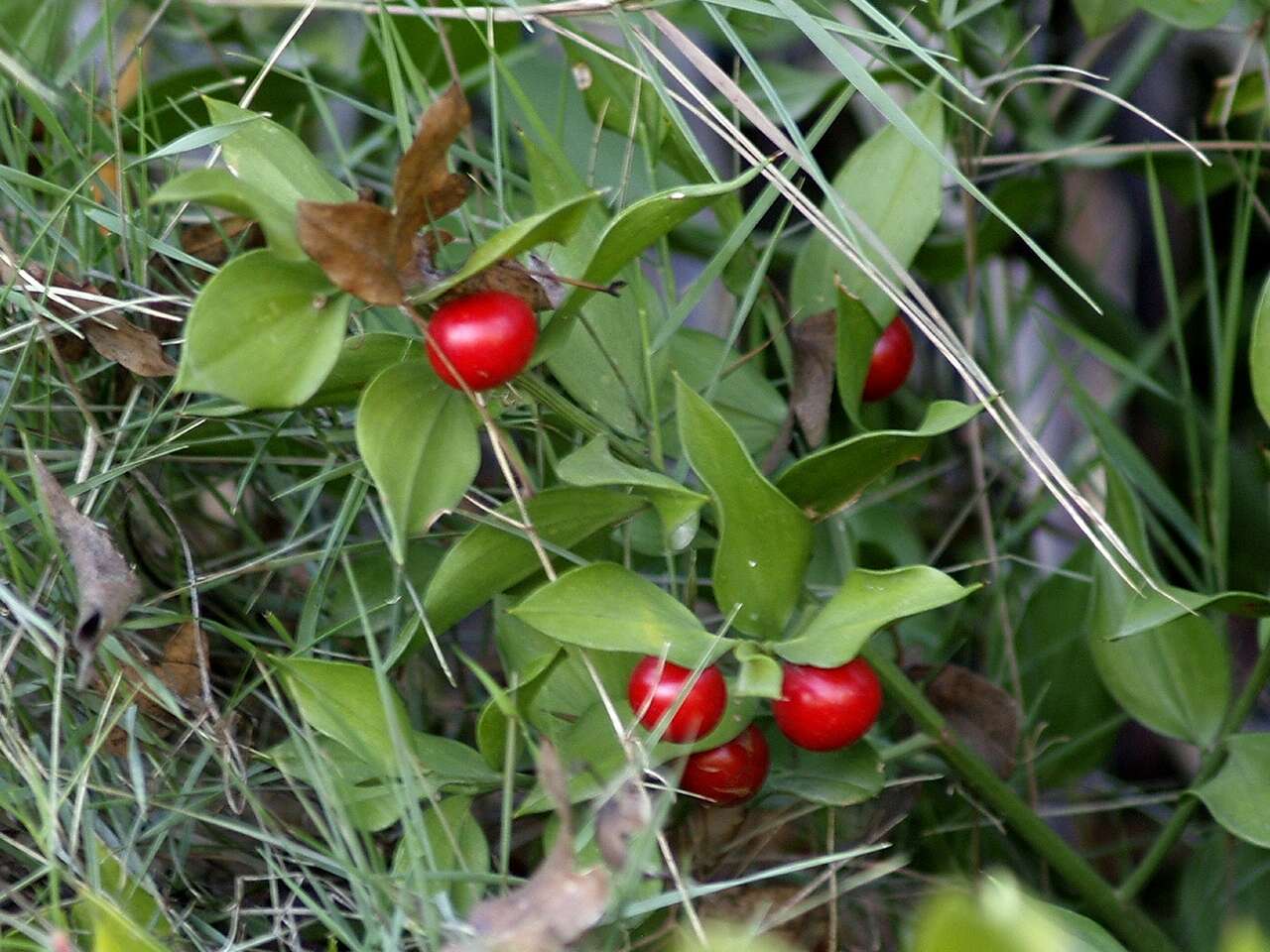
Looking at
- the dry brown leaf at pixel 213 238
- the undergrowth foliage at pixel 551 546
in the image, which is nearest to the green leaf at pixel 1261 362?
the undergrowth foliage at pixel 551 546

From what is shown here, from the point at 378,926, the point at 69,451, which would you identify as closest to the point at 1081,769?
the point at 378,926

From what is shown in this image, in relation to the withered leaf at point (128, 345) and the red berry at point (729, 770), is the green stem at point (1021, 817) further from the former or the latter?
the withered leaf at point (128, 345)

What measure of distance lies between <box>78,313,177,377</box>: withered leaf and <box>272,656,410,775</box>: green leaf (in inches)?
6.2

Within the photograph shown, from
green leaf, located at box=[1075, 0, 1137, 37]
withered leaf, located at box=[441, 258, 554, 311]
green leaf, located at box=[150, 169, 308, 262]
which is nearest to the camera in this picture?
green leaf, located at box=[150, 169, 308, 262]

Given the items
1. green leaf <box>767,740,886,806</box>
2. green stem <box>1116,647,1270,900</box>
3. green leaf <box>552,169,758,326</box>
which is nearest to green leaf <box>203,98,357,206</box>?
green leaf <box>552,169,758,326</box>

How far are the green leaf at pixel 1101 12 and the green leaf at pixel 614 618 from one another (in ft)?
1.71

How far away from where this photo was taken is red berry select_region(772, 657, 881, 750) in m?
0.54

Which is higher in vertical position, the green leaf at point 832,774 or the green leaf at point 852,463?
the green leaf at point 852,463

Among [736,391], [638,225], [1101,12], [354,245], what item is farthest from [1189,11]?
[354,245]

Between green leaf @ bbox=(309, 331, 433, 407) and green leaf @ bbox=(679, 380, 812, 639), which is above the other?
green leaf @ bbox=(309, 331, 433, 407)

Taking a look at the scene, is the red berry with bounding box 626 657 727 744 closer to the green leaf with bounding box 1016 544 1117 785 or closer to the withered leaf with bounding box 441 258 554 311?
the withered leaf with bounding box 441 258 554 311

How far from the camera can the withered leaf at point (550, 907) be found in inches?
16.2

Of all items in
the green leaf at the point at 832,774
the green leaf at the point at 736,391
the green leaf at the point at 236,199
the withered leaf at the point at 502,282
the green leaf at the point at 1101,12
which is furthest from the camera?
the green leaf at the point at 1101,12

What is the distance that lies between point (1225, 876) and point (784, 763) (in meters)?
0.31
